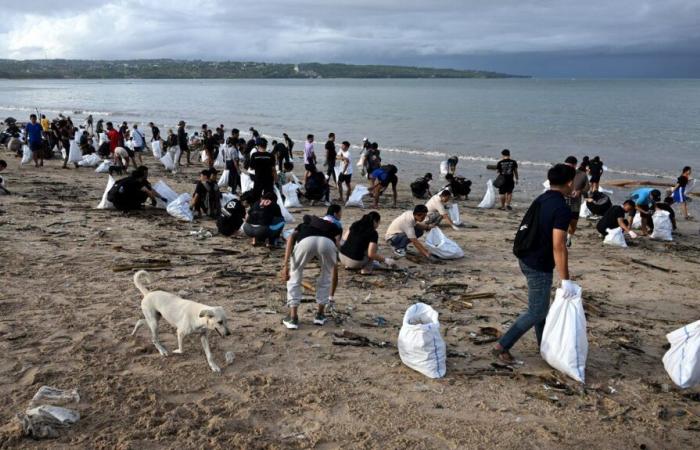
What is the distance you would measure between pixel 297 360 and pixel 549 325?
2.20 meters

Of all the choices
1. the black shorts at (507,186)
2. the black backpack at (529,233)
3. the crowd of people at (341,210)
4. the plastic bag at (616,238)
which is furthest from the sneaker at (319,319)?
the black shorts at (507,186)

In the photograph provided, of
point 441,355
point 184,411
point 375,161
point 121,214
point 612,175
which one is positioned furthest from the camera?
point 612,175

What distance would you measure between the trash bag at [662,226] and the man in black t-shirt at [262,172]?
7.28 metres

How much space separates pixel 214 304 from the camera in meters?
6.22

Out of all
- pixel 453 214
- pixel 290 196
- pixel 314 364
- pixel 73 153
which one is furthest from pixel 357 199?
pixel 73 153

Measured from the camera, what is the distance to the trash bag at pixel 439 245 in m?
8.48

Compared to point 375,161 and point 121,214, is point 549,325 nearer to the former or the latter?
point 121,214

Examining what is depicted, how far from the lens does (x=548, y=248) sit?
4.59 m

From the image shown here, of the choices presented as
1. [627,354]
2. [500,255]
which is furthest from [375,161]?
[627,354]

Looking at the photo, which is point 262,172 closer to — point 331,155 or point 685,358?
point 331,155

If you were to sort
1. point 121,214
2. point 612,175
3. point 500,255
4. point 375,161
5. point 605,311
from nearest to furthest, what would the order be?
point 605,311 → point 500,255 → point 121,214 → point 375,161 → point 612,175

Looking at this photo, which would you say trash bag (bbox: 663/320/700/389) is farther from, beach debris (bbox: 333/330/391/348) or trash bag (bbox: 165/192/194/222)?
trash bag (bbox: 165/192/194/222)

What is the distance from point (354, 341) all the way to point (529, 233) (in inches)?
76.1

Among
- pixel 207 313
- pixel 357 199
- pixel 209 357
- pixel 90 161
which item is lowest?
pixel 209 357
